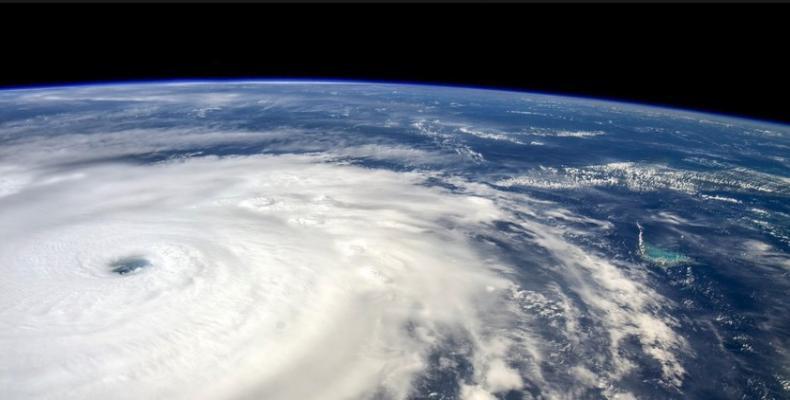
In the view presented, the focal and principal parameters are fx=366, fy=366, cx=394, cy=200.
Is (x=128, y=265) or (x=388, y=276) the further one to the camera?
(x=128, y=265)

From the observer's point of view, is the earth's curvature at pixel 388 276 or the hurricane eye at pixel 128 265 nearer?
the earth's curvature at pixel 388 276

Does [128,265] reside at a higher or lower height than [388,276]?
lower

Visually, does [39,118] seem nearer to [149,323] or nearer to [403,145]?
[403,145]

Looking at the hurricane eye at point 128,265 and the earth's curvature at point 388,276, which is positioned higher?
the earth's curvature at point 388,276

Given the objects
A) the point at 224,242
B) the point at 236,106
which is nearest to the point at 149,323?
the point at 224,242
